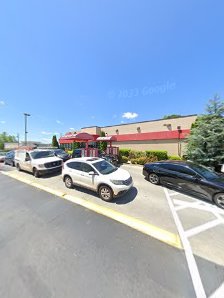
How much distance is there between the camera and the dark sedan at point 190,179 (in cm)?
603

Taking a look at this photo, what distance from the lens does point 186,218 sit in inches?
198

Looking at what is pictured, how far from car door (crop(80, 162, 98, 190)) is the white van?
4.07 m

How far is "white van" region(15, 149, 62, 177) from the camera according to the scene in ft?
32.7

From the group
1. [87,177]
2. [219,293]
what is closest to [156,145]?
[87,177]

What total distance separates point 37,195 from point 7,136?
317 ft

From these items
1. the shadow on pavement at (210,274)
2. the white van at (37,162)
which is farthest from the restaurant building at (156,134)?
the shadow on pavement at (210,274)

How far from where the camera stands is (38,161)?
1032 centimetres

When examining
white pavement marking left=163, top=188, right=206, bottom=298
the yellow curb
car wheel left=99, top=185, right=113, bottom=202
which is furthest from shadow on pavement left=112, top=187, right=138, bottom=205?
white pavement marking left=163, top=188, right=206, bottom=298

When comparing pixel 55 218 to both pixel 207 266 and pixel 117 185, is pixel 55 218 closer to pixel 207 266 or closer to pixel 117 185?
pixel 117 185

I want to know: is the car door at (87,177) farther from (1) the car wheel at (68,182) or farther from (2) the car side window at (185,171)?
(2) the car side window at (185,171)

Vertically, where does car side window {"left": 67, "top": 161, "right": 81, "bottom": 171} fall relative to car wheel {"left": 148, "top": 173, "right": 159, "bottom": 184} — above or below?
above

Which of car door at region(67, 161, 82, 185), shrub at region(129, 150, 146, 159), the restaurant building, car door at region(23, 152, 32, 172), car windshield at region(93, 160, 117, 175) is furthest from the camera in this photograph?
shrub at region(129, 150, 146, 159)

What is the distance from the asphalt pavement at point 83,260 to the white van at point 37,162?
194 inches

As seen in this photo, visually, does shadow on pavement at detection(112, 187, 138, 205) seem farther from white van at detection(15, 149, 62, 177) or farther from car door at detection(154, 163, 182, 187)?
white van at detection(15, 149, 62, 177)
